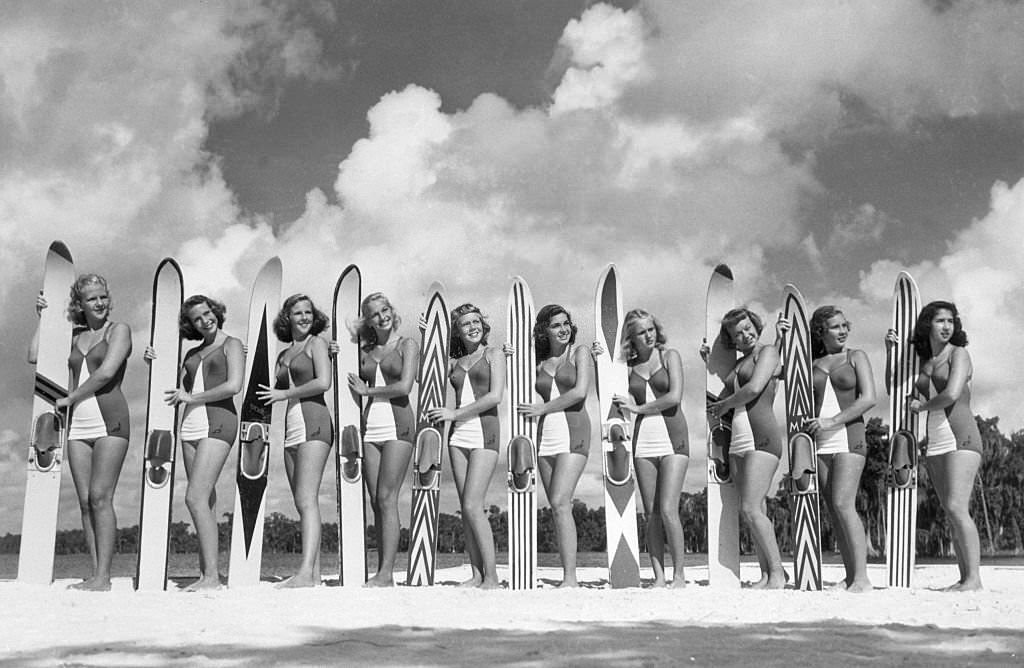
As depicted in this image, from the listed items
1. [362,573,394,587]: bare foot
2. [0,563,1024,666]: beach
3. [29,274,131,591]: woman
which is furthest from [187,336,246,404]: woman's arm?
[362,573,394,587]: bare foot

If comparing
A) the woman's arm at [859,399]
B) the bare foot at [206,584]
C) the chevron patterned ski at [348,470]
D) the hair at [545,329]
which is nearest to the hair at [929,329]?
the woman's arm at [859,399]

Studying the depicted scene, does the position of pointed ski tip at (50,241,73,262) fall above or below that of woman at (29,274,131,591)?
above

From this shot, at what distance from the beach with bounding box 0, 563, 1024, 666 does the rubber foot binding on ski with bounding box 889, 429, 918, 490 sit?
98 cm

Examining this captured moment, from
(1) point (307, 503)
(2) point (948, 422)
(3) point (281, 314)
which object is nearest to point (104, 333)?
(3) point (281, 314)

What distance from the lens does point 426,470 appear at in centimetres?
791

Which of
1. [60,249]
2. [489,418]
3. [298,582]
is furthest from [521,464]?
[60,249]

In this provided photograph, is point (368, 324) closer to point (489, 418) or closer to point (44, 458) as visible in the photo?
point (489, 418)

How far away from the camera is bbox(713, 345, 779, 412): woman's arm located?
7.53 meters

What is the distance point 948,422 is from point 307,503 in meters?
4.59

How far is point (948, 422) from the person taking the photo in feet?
24.2

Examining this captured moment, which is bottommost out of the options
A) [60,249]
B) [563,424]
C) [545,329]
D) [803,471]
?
[803,471]

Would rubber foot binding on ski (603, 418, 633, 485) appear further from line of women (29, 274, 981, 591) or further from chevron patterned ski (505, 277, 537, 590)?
chevron patterned ski (505, 277, 537, 590)

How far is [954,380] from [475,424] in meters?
3.39

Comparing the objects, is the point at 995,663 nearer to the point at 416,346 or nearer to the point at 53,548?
the point at 416,346
